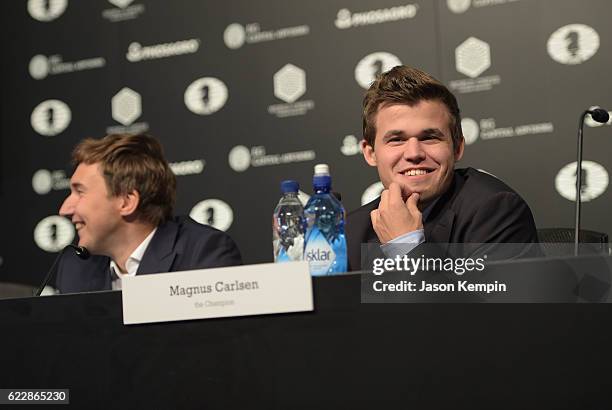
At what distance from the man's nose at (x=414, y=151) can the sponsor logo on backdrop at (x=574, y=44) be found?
197 cm

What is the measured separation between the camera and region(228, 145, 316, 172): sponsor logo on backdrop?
4402mm

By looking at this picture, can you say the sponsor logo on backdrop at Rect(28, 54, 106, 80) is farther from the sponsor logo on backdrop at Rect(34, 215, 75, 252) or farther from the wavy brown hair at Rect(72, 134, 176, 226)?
the wavy brown hair at Rect(72, 134, 176, 226)

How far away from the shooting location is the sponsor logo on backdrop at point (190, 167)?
4.61 meters

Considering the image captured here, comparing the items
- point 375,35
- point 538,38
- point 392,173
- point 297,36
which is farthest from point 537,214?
point 392,173

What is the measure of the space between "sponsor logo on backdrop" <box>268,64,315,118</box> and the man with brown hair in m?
1.34

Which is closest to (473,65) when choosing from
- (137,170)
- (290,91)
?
(290,91)

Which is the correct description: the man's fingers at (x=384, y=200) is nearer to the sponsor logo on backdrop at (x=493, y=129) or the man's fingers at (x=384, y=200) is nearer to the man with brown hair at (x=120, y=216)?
the man with brown hair at (x=120, y=216)

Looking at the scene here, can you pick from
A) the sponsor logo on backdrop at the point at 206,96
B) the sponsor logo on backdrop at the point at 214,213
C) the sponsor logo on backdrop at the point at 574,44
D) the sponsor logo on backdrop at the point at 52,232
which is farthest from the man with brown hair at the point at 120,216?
the sponsor logo on backdrop at the point at 574,44

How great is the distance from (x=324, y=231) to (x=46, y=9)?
3.61 metres

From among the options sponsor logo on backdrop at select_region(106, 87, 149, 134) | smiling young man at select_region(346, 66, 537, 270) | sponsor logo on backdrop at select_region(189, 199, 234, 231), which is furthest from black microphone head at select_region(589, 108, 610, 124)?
sponsor logo on backdrop at select_region(106, 87, 149, 134)

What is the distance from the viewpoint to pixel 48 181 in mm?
4828

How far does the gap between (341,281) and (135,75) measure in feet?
11.4

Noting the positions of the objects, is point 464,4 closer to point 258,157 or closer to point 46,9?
point 258,157

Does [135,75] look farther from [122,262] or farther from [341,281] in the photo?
[341,281]
